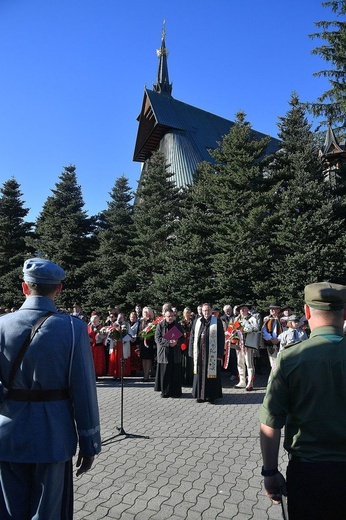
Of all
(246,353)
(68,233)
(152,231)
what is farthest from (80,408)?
(68,233)

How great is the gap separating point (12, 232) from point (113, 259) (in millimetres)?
12415

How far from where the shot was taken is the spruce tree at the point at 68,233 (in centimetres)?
2836

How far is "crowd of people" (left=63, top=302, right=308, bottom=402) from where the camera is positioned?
8.80 m

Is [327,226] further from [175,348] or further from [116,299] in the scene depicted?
[116,299]

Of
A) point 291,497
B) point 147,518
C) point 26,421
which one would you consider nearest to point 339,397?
point 291,497

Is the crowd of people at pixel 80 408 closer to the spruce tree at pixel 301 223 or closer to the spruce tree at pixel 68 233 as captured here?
the spruce tree at pixel 301 223

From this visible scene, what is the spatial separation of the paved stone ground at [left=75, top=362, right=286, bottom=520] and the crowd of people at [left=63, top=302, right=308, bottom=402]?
3.08ft

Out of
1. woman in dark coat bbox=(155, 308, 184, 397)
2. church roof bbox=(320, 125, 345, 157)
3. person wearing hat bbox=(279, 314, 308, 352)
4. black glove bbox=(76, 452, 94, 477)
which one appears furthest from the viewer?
church roof bbox=(320, 125, 345, 157)

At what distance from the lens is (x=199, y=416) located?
7.47 m

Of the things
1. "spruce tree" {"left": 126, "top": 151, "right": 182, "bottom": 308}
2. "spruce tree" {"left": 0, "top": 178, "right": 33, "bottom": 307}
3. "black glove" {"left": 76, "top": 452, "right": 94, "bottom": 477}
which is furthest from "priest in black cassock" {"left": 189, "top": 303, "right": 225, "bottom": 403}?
"spruce tree" {"left": 0, "top": 178, "right": 33, "bottom": 307}

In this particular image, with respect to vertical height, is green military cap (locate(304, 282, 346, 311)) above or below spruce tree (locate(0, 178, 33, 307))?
below

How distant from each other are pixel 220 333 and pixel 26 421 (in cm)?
704

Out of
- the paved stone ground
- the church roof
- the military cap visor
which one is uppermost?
the church roof

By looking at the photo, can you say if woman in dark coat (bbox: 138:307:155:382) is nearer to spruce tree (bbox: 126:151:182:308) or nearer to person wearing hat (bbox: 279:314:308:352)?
person wearing hat (bbox: 279:314:308:352)
